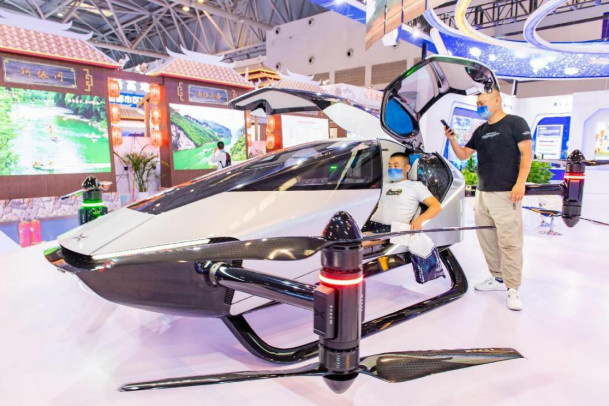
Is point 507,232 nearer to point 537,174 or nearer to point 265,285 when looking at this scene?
point 265,285

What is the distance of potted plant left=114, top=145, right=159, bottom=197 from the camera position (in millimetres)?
8430

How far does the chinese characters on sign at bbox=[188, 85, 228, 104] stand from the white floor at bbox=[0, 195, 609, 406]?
275 inches

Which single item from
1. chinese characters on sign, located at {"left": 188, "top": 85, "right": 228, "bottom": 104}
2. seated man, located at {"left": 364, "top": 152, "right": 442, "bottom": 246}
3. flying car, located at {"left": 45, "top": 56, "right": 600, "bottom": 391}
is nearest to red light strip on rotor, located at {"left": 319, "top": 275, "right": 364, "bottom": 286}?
flying car, located at {"left": 45, "top": 56, "right": 600, "bottom": 391}

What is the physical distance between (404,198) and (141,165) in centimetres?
763

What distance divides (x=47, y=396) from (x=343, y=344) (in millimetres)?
1333

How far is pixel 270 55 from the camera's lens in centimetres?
1983

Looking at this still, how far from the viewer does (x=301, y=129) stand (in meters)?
12.3

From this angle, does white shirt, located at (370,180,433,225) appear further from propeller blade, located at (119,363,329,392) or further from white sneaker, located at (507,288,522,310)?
propeller blade, located at (119,363,329,392)

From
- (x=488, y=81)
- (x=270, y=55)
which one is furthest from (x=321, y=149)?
(x=270, y=55)

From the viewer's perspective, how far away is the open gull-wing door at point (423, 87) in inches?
98.6

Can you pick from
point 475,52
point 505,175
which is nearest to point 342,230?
point 505,175

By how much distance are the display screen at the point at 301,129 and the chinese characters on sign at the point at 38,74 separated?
230 inches

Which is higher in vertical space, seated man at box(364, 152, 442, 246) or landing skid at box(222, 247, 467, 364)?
seated man at box(364, 152, 442, 246)

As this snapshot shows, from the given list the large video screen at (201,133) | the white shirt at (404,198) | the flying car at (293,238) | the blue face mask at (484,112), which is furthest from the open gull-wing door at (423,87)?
the large video screen at (201,133)
